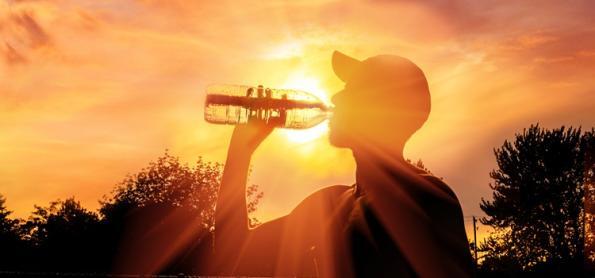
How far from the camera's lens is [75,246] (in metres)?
47.3

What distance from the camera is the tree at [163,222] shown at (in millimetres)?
42594

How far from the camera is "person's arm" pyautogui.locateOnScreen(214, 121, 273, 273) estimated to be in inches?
79.0

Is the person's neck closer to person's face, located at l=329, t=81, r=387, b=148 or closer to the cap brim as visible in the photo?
person's face, located at l=329, t=81, r=387, b=148

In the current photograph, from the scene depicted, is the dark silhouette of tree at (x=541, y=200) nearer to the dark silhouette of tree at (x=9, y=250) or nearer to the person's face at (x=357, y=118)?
the dark silhouette of tree at (x=9, y=250)

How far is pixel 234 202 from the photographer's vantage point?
2.03 m

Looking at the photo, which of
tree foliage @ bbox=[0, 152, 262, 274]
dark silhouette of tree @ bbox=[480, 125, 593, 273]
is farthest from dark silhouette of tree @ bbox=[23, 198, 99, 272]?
dark silhouette of tree @ bbox=[480, 125, 593, 273]

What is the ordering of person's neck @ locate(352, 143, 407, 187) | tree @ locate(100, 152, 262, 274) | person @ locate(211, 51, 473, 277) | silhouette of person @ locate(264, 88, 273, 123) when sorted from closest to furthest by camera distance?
person @ locate(211, 51, 473, 277) < person's neck @ locate(352, 143, 407, 187) < silhouette of person @ locate(264, 88, 273, 123) < tree @ locate(100, 152, 262, 274)

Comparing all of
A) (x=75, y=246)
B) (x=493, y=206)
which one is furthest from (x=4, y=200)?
(x=493, y=206)

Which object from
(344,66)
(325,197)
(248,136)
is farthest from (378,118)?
(248,136)

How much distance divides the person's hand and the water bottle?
50 millimetres

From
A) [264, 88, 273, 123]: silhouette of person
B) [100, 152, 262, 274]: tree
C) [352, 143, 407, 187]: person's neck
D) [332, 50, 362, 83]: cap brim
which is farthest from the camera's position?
[100, 152, 262, 274]: tree

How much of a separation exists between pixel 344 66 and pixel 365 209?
0.47m

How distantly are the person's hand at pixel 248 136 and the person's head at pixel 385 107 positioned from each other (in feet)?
1.01

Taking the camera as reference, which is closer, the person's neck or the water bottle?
the person's neck
